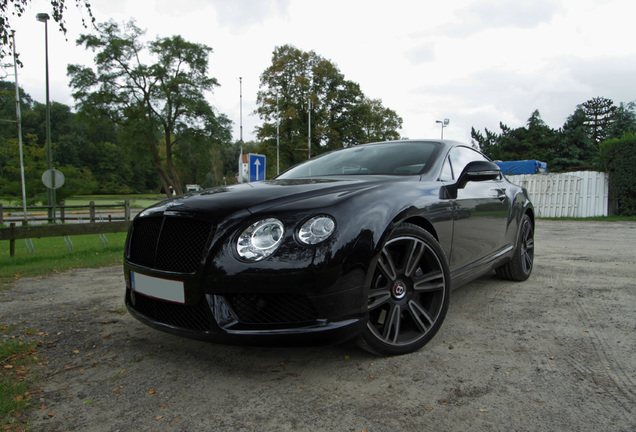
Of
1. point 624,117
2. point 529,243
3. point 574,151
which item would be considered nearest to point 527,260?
point 529,243

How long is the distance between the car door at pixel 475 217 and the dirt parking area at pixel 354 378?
1.66 ft

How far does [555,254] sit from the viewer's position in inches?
266

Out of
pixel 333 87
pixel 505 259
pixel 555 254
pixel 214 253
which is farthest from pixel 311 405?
pixel 333 87

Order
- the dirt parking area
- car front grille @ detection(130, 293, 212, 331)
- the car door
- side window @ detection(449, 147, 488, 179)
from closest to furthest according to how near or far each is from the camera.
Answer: the dirt parking area
car front grille @ detection(130, 293, 212, 331)
the car door
side window @ detection(449, 147, 488, 179)

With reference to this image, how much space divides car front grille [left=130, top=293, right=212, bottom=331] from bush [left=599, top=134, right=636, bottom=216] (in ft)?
61.8

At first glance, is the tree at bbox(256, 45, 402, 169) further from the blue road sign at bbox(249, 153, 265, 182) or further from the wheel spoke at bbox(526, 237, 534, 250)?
the wheel spoke at bbox(526, 237, 534, 250)

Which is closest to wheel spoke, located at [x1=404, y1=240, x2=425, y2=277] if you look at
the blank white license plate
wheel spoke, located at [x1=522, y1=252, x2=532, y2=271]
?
the blank white license plate

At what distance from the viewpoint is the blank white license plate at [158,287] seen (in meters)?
2.20

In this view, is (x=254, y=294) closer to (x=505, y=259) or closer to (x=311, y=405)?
(x=311, y=405)

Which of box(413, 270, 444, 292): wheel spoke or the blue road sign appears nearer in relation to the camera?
box(413, 270, 444, 292): wheel spoke

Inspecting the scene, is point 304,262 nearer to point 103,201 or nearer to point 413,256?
point 413,256

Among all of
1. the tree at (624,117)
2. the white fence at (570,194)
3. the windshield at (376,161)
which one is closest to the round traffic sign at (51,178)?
the windshield at (376,161)

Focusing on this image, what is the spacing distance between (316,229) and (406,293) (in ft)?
2.62

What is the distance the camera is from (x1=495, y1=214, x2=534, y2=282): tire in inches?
175
